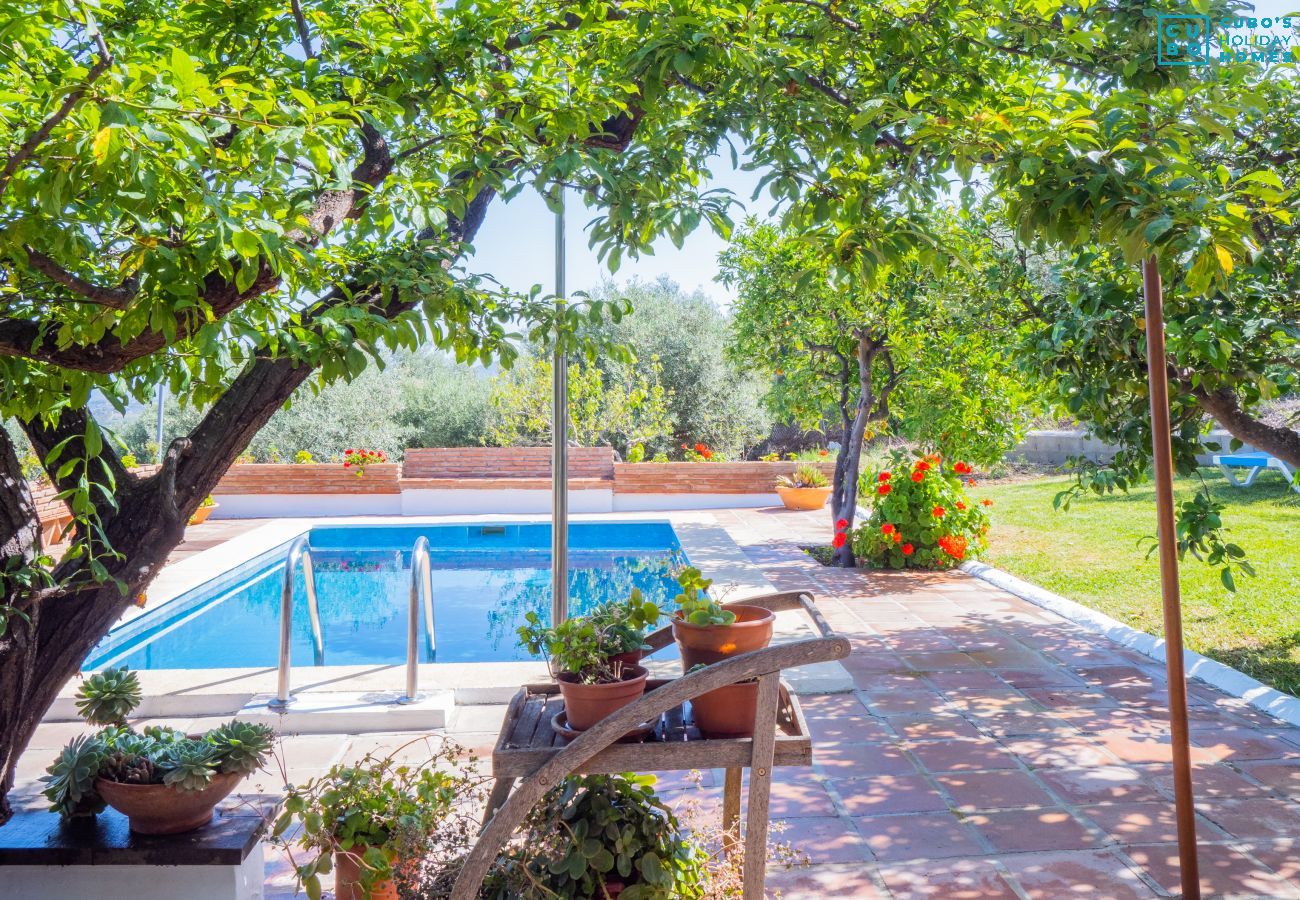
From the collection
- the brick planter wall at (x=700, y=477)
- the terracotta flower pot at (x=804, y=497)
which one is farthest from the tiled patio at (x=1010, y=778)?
the brick planter wall at (x=700, y=477)

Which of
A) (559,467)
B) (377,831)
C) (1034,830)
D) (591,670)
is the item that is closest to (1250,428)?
(1034,830)

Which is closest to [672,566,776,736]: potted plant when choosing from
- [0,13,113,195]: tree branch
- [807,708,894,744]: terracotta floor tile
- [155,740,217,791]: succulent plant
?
[155,740,217,791]: succulent plant

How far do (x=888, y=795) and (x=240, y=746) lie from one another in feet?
7.17

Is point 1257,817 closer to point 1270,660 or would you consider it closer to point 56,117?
point 1270,660

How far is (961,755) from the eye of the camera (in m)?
3.66

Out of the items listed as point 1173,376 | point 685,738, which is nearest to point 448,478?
point 1173,376

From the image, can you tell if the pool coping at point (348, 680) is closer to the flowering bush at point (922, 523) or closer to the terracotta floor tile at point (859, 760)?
the terracotta floor tile at point (859, 760)

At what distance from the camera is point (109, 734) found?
2.29m

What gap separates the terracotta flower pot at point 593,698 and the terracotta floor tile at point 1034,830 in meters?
1.65

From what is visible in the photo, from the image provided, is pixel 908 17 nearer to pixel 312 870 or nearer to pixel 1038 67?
pixel 1038 67

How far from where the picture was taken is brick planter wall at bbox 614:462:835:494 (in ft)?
39.8

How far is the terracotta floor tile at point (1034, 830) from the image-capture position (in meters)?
2.90

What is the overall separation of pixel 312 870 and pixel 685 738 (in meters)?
0.85

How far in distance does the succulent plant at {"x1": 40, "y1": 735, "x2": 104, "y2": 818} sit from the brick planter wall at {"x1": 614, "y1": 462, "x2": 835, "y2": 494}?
32.4ft
